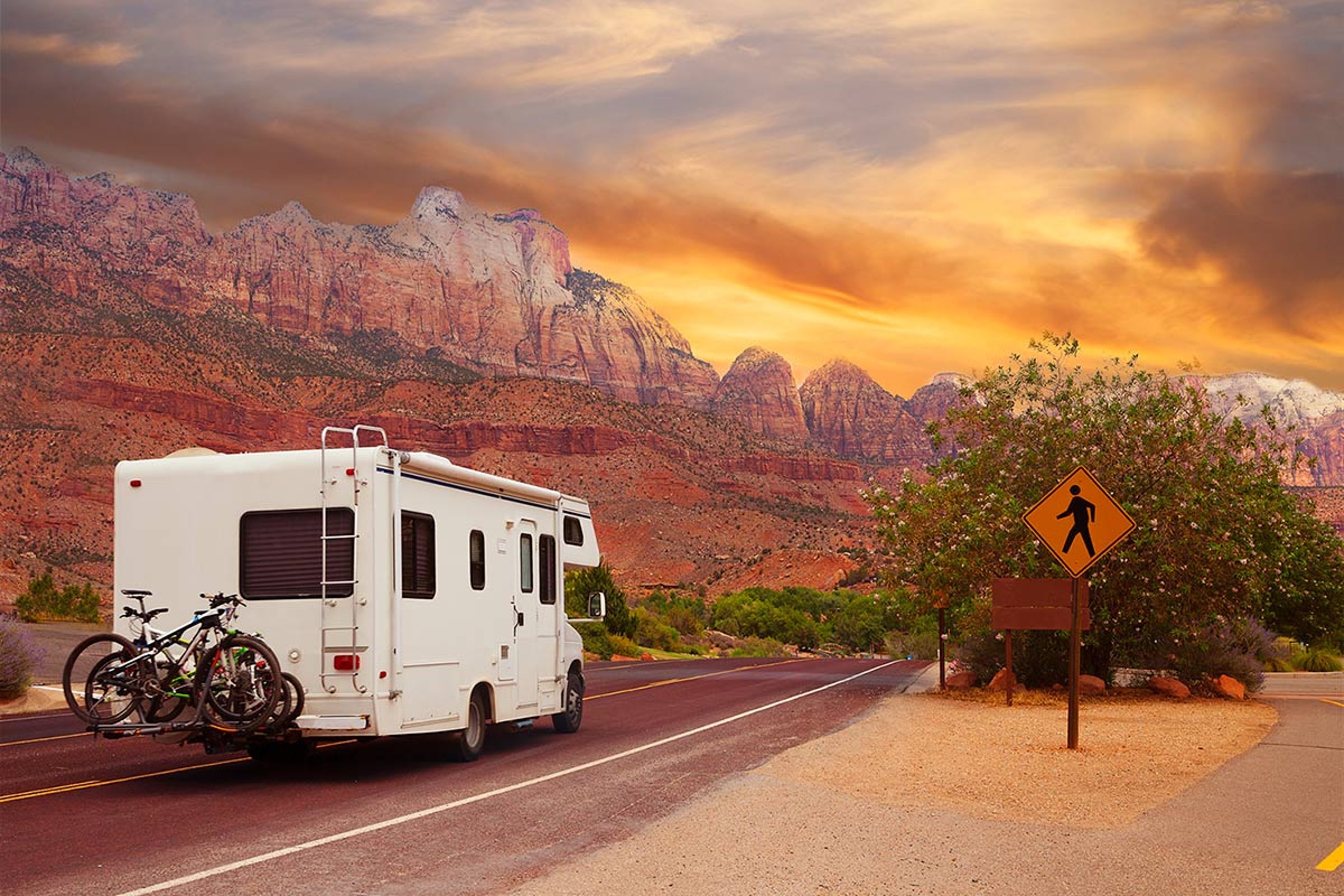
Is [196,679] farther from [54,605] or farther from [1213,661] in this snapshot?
[54,605]

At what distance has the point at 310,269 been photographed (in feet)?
513

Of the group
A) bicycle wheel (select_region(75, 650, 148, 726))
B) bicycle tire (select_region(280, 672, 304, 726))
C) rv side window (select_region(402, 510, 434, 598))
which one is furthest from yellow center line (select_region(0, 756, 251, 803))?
rv side window (select_region(402, 510, 434, 598))

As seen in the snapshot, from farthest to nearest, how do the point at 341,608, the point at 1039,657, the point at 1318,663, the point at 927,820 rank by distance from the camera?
the point at 1318,663 < the point at 1039,657 < the point at 341,608 < the point at 927,820

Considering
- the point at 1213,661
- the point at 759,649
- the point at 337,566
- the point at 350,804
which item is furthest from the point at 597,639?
the point at 350,804

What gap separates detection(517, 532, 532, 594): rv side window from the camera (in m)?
16.6

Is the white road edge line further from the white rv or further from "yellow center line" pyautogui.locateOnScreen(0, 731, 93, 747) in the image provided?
"yellow center line" pyautogui.locateOnScreen(0, 731, 93, 747)

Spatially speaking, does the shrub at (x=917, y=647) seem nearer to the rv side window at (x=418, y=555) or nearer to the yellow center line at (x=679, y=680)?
the yellow center line at (x=679, y=680)

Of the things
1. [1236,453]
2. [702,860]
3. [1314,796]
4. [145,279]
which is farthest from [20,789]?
[145,279]

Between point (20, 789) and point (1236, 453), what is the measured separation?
2227 centimetres

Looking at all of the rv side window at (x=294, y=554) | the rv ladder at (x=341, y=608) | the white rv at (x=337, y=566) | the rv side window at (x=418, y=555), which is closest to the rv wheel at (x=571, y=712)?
the white rv at (x=337, y=566)

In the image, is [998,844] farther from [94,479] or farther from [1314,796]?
[94,479]

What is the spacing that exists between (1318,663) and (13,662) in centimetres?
3744

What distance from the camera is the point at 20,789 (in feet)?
42.0

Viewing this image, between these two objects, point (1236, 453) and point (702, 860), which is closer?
point (702, 860)
